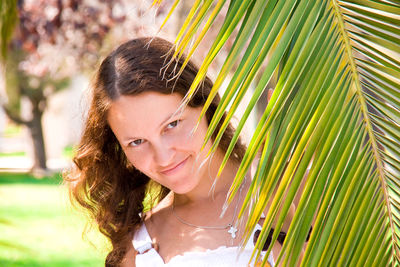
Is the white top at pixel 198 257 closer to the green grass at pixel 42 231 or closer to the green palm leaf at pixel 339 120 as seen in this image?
the green palm leaf at pixel 339 120

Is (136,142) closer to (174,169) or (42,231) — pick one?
(174,169)

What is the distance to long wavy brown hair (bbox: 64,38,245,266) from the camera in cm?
205

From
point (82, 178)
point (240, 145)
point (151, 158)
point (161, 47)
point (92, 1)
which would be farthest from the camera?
point (92, 1)

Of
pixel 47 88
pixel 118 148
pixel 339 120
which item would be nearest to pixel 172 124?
pixel 118 148

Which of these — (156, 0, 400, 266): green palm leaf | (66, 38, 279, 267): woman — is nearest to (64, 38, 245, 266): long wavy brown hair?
(66, 38, 279, 267): woman

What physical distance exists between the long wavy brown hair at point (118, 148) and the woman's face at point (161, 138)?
0.05 meters

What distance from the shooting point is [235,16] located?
1016 mm

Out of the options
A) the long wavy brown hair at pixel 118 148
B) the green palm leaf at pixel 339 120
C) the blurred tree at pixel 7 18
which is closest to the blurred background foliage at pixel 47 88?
the blurred tree at pixel 7 18

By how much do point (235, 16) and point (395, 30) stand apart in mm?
249

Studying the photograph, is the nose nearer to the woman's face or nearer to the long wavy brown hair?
the woman's face

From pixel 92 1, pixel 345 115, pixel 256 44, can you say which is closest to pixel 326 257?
pixel 345 115

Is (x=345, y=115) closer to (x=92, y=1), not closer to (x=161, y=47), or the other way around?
(x=161, y=47)

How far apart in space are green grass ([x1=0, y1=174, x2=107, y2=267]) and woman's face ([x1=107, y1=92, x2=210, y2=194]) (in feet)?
8.92

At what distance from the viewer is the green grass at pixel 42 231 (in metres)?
7.57
